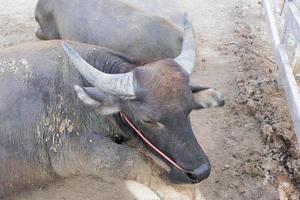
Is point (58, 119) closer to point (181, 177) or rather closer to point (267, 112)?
point (181, 177)

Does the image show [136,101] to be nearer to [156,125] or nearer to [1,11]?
[156,125]

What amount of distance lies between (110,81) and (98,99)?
0.66 ft

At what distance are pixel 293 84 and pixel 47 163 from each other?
2.92 m

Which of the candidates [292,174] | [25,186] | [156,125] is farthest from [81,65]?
[292,174]

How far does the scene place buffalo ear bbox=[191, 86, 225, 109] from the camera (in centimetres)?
429

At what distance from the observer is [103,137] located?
190 inches

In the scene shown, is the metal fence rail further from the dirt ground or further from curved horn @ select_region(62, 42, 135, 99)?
curved horn @ select_region(62, 42, 135, 99)

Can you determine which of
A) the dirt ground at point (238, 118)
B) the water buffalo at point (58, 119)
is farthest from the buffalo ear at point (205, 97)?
the dirt ground at point (238, 118)

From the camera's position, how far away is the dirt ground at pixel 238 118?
5.12 metres

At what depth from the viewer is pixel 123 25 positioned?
6227 mm

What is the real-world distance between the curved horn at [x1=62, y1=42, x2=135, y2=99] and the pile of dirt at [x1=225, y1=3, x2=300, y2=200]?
190 cm

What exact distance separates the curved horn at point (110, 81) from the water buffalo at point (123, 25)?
1.89 meters

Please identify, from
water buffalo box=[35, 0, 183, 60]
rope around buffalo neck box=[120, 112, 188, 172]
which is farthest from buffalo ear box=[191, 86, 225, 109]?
water buffalo box=[35, 0, 183, 60]

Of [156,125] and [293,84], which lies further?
[293,84]
